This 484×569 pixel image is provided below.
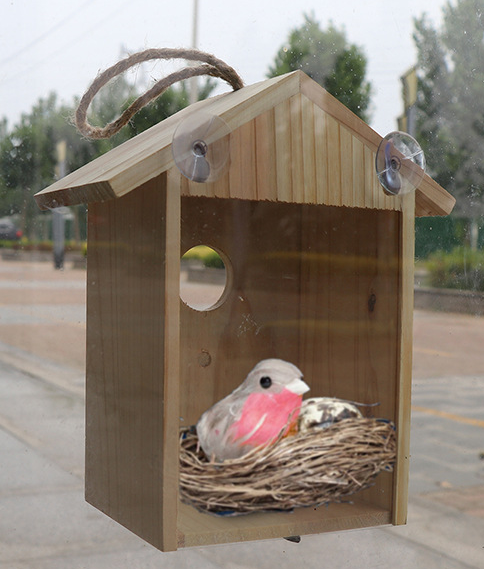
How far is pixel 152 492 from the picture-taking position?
673mm

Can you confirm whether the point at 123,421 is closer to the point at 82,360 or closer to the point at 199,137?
the point at 82,360

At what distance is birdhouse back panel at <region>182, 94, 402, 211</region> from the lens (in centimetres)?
66

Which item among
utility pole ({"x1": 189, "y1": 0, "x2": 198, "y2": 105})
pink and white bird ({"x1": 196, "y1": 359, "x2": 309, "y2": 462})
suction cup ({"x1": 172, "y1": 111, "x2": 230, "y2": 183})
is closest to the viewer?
suction cup ({"x1": 172, "y1": 111, "x2": 230, "y2": 183})

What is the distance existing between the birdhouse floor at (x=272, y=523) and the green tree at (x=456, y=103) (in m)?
0.52

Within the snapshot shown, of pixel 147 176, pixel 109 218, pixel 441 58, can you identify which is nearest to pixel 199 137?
pixel 147 176

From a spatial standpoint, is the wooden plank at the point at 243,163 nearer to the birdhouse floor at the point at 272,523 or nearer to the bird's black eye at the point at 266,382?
the bird's black eye at the point at 266,382

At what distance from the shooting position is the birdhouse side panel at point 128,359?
658 mm

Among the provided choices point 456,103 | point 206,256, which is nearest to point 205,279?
point 206,256

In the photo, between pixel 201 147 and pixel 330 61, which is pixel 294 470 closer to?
pixel 201 147

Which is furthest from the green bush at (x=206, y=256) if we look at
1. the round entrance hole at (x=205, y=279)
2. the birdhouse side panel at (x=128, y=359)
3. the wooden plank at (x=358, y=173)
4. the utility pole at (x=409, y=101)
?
the utility pole at (x=409, y=101)

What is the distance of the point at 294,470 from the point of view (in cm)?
72

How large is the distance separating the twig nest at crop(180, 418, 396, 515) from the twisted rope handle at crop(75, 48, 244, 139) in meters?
0.34

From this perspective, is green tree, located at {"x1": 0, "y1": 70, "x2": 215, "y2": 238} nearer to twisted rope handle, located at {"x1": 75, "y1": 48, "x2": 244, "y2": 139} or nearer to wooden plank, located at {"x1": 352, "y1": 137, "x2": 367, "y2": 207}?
twisted rope handle, located at {"x1": 75, "y1": 48, "x2": 244, "y2": 139}

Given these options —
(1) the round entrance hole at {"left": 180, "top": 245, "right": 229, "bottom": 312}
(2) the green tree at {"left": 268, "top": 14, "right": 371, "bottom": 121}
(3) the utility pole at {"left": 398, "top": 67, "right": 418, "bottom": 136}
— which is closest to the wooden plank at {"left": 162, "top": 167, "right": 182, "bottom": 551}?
(1) the round entrance hole at {"left": 180, "top": 245, "right": 229, "bottom": 312}
